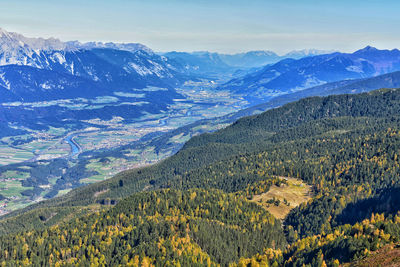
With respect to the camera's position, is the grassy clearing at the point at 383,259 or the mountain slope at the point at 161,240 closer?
the grassy clearing at the point at 383,259

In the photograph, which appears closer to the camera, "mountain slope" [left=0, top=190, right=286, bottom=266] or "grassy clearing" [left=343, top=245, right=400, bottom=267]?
"grassy clearing" [left=343, top=245, right=400, bottom=267]

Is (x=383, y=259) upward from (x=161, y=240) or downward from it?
upward

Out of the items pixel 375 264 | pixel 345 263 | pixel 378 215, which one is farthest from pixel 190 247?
pixel 378 215

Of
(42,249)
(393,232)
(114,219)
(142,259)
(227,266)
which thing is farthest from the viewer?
(114,219)

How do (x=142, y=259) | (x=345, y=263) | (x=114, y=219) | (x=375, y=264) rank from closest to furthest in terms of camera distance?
(x=375, y=264) < (x=345, y=263) < (x=142, y=259) < (x=114, y=219)

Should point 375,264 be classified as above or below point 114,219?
above

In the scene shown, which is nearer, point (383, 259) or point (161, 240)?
point (383, 259)

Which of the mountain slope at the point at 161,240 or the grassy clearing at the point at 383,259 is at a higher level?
the grassy clearing at the point at 383,259

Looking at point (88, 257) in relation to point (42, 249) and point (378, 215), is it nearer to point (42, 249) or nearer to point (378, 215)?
point (42, 249)

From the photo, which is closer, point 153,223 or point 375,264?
point 375,264

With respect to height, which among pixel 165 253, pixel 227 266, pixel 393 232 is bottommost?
pixel 227 266

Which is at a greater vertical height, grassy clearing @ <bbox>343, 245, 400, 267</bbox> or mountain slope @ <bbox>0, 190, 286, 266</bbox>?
grassy clearing @ <bbox>343, 245, 400, 267</bbox>
